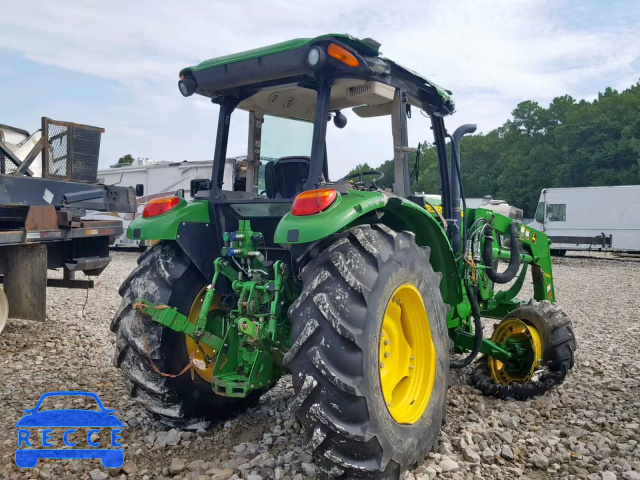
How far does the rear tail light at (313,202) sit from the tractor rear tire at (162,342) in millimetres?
1220

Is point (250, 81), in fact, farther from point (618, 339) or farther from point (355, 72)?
point (618, 339)

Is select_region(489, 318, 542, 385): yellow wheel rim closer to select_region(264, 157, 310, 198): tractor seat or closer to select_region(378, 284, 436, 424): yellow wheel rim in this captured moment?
select_region(378, 284, 436, 424): yellow wheel rim

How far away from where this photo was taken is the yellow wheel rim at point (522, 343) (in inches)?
196

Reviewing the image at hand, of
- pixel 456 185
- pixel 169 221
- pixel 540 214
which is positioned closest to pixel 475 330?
pixel 456 185

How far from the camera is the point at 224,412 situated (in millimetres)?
4316

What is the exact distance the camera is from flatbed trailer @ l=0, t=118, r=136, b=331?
6.90 metres

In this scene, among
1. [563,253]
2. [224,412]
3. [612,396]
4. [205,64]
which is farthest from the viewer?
[563,253]

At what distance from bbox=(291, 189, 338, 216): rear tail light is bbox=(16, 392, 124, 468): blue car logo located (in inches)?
74.0

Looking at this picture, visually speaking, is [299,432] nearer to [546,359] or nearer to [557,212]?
[546,359]

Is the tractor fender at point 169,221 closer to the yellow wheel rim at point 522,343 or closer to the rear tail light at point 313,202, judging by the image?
the rear tail light at point 313,202

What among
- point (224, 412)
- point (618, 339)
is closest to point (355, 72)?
point (224, 412)

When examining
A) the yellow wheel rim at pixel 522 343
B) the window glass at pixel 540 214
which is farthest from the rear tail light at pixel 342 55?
the window glass at pixel 540 214

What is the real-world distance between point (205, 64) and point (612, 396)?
437 cm

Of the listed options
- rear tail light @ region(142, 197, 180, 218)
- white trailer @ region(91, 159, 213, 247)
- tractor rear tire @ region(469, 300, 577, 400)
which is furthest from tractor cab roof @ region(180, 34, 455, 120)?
white trailer @ region(91, 159, 213, 247)
